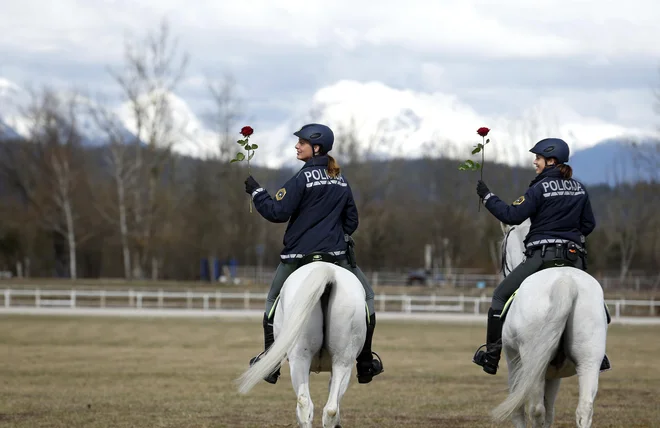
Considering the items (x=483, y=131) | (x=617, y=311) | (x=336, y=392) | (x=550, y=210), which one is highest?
(x=483, y=131)

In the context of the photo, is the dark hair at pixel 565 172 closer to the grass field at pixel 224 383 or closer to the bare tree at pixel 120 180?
the grass field at pixel 224 383

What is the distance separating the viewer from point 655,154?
202 ft

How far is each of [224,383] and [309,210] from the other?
10.3 meters

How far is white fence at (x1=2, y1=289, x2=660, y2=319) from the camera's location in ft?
150

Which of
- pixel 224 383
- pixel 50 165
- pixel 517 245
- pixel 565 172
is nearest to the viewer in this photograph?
pixel 565 172

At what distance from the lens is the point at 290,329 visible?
8555 mm

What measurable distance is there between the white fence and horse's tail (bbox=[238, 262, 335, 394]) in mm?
36540

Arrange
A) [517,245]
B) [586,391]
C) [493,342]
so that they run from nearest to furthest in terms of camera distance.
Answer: [586,391]
[493,342]
[517,245]

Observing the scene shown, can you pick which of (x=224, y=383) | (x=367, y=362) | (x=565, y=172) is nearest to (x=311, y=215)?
(x=367, y=362)

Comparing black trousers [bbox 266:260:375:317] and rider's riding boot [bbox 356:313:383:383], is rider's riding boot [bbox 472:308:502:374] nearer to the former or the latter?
rider's riding boot [bbox 356:313:383:383]

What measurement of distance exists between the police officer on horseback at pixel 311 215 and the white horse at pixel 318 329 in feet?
1.42

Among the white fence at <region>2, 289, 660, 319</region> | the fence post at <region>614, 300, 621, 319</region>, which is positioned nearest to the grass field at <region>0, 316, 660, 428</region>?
the fence post at <region>614, 300, 621, 319</region>

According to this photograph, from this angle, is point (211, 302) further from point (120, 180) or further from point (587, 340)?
point (587, 340)

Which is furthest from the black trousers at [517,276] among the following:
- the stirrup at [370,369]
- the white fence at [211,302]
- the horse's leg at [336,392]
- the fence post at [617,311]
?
the white fence at [211,302]
